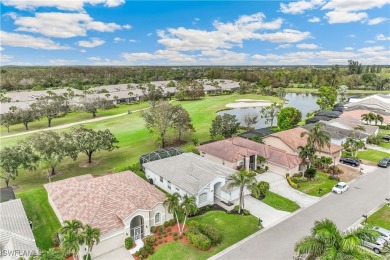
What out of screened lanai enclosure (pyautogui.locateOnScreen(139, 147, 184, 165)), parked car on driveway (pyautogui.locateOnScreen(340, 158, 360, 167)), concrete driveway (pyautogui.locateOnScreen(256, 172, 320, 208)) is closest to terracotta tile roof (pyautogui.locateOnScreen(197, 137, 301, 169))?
concrete driveway (pyautogui.locateOnScreen(256, 172, 320, 208))

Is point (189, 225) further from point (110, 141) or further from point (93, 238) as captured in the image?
point (110, 141)

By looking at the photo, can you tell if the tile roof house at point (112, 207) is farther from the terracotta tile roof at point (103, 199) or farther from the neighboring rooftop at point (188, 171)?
the neighboring rooftop at point (188, 171)

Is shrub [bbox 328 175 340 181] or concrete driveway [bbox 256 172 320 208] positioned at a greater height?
shrub [bbox 328 175 340 181]

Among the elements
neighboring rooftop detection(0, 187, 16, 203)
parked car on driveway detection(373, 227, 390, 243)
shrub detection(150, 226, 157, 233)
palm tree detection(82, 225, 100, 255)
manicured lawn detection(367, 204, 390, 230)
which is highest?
palm tree detection(82, 225, 100, 255)

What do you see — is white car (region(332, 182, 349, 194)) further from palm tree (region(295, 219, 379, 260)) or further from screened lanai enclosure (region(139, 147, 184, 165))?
screened lanai enclosure (region(139, 147, 184, 165))

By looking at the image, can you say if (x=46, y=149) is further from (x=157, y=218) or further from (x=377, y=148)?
(x=377, y=148)

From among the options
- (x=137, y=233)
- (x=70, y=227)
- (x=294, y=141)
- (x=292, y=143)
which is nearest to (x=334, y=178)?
(x=292, y=143)

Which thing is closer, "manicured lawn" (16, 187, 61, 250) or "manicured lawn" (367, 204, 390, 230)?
"manicured lawn" (16, 187, 61, 250)

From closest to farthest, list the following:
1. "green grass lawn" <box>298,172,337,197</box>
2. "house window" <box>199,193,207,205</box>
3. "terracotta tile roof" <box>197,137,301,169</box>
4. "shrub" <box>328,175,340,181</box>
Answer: "house window" <box>199,193,207,205</box>, "green grass lawn" <box>298,172,337,197</box>, "shrub" <box>328,175,340,181</box>, "terracotta tile roof" <box>197,137,301,169</box>
